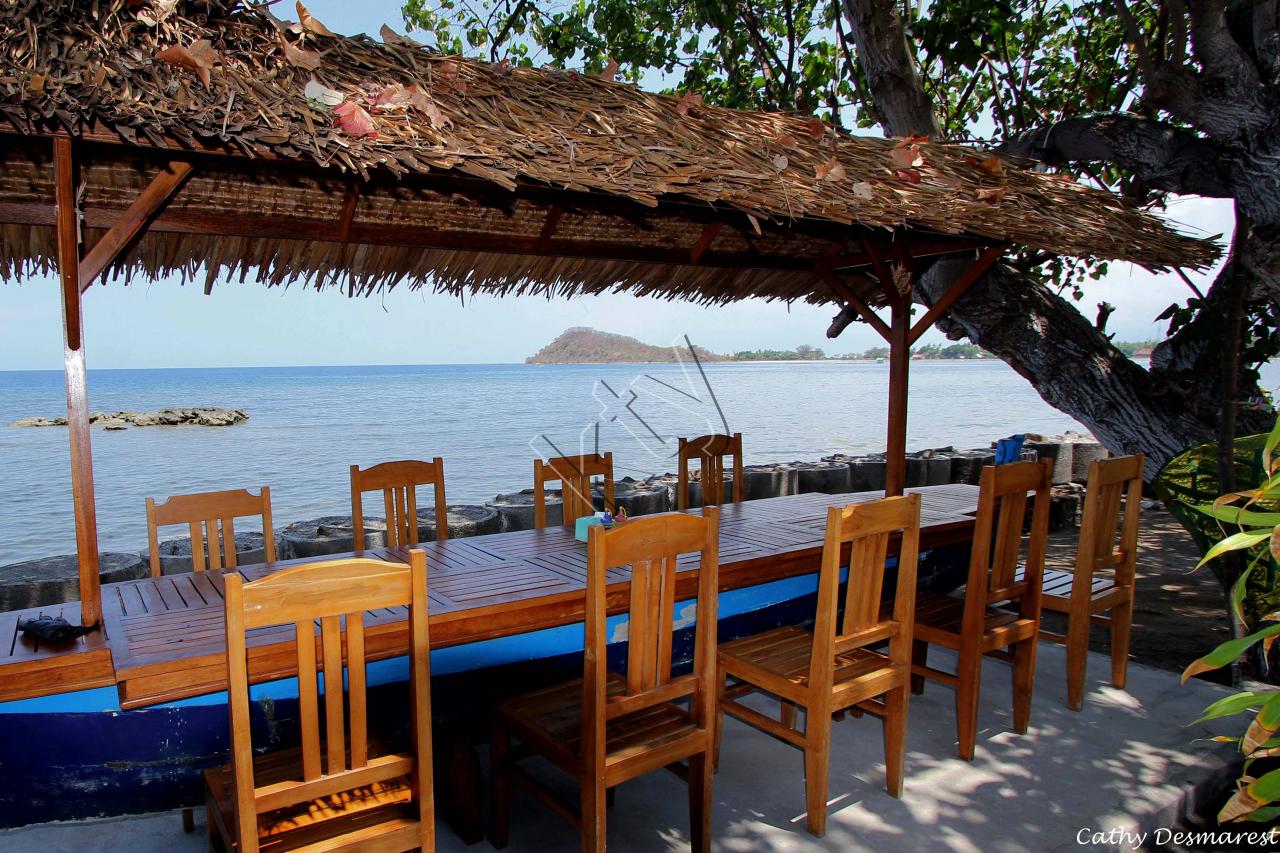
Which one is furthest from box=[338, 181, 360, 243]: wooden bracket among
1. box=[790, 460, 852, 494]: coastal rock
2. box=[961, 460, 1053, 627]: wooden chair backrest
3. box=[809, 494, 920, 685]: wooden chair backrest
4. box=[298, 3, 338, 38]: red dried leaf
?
box=[790, 460, 852, 494]: coastal rock

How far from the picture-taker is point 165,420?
2316 centimetres

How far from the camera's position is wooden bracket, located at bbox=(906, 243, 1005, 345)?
4.23 metres

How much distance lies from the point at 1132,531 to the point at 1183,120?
302cm

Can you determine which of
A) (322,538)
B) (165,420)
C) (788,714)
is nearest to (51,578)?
(322,538)

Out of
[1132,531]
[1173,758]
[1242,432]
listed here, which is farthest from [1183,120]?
[1173,758]

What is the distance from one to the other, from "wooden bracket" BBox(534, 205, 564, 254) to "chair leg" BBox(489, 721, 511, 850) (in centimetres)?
236

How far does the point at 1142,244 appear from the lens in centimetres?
443

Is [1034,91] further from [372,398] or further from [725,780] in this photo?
[372,398]

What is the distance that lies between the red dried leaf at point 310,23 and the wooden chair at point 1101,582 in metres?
3.37

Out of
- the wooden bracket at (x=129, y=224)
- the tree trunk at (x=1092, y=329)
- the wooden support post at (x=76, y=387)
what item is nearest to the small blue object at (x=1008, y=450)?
the tree trunk at (x=1092, y=329)

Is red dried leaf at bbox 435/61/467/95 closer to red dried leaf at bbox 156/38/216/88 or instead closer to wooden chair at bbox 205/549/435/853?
red dried leaf at bbox 156/38/216/88

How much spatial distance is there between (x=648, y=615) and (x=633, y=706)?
0.80 ft

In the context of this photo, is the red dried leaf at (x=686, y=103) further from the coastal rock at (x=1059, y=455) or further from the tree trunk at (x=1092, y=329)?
the coastal rock at (x=1059, y=455)

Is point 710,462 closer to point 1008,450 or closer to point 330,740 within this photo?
point 1008,450
